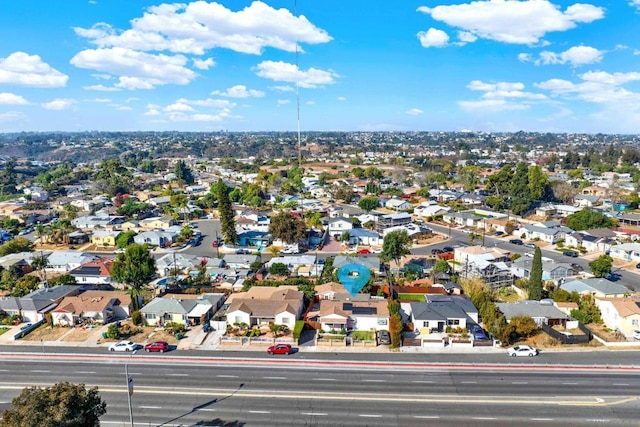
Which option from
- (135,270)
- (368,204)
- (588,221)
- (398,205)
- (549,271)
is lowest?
(549,271)

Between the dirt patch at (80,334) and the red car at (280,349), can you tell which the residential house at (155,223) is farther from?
the red car at (280,349)

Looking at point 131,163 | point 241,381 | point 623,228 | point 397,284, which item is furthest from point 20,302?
point 131,163

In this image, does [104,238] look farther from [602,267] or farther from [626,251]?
[626,251]

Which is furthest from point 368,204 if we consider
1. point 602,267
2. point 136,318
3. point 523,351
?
point 136,318

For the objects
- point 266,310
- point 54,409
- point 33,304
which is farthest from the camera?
point 33,304

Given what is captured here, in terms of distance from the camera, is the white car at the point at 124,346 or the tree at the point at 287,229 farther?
the tree at the point at 287,229

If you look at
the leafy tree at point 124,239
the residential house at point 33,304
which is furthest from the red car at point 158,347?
the leafy tree at point 124,239
